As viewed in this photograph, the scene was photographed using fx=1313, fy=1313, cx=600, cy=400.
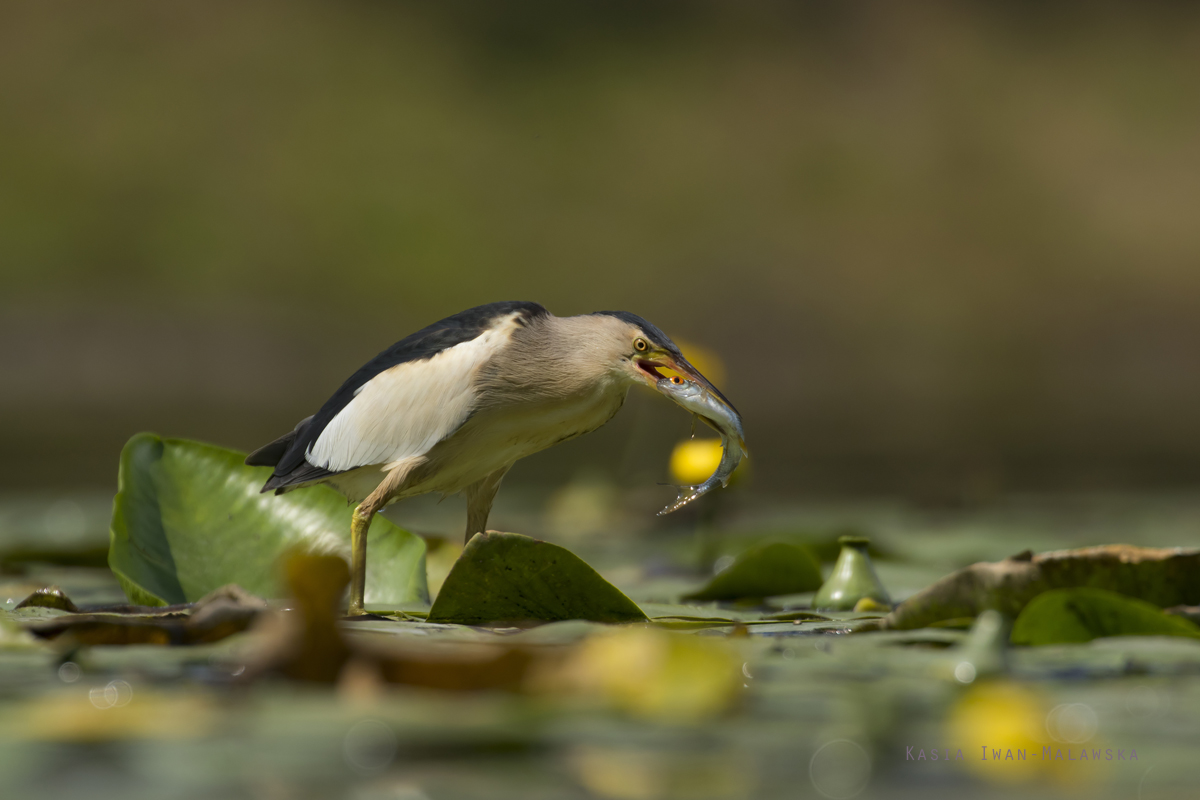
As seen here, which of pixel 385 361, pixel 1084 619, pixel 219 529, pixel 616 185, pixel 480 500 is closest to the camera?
pixel 1084 619

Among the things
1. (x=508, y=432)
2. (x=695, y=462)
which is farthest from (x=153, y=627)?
(x=695, y=462)

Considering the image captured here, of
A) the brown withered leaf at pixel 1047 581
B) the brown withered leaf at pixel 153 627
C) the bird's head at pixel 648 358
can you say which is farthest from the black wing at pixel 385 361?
the brown withered leaf at pixel 1047 581

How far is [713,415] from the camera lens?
3078 mm

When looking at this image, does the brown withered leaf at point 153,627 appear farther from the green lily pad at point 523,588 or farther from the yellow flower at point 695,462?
the yellow flower at point 695,462

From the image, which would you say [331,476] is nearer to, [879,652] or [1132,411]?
[879,652]

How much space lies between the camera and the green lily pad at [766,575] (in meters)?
3.29

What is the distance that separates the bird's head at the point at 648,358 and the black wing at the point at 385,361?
0.29m

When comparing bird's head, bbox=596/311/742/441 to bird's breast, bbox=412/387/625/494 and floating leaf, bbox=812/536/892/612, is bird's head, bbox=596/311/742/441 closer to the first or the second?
bird's breast, bbox=412/387/625/494

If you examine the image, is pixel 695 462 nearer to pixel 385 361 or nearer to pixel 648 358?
pixel 648 358

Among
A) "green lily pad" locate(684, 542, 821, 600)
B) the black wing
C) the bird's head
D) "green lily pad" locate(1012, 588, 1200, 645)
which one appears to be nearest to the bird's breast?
the bird's head

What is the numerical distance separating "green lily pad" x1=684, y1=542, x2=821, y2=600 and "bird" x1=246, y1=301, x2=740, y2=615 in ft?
1.40

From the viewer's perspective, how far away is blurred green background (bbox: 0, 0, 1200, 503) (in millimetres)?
36250

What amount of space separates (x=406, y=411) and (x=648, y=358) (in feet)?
1.98

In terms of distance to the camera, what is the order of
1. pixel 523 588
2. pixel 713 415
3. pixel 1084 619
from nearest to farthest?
pixel 1084 619 → pixel 523 588 → pixel 713 415
